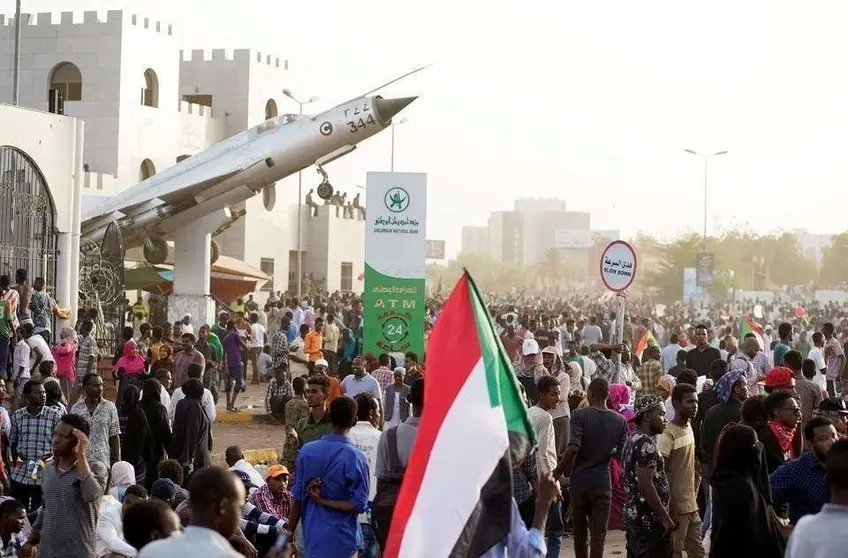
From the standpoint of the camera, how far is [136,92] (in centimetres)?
4694

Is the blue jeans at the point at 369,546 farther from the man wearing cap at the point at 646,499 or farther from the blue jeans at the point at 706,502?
the blue jeans at the point at 706,502

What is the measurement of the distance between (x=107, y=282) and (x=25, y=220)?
4.06 metres

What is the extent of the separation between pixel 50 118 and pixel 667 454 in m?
19.3

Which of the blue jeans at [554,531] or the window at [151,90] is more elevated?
the window at [151,90]

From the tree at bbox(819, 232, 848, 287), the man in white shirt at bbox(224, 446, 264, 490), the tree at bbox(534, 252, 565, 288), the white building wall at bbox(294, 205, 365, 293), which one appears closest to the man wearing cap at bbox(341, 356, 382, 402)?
the man in white shirt at bbox(224, 446, 264, 490)

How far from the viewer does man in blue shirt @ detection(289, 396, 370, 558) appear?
8297mm

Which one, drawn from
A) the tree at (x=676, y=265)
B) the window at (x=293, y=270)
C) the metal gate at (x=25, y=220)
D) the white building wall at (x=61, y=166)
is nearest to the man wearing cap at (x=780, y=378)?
the metal gate at (x=25, y=220)

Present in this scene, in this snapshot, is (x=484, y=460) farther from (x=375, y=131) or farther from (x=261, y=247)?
(x=261, y=247)

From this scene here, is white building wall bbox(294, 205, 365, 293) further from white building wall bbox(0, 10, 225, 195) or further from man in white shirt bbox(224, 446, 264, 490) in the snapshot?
man in white shirt bbox(224, 446, 264, 490)

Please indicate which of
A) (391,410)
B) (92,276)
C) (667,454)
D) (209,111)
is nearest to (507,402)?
(667,454)

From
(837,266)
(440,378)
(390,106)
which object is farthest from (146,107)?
(837,266)

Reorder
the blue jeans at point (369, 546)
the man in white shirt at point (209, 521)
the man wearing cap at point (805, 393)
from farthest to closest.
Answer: the man wearing cap at point (805, 393) → the blue jeans at point (369, 546) → the man in white shirt at point (209, 521)

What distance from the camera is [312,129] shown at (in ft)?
107

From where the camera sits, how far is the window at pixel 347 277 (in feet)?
198
